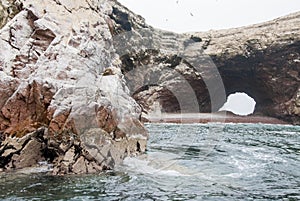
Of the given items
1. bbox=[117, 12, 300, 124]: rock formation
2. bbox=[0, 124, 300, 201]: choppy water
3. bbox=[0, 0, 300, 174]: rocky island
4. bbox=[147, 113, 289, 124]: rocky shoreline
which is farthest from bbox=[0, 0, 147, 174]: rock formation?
bbox=[117, 12, 300, 124]: rock formation

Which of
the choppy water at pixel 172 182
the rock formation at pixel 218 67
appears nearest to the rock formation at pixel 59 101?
the choppy water at pixel 172 182

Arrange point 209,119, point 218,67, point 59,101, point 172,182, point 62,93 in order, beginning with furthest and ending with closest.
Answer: point 218,67, point 209,119, point 62,93, point 59,101, point 172,182

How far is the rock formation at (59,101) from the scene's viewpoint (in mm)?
11180

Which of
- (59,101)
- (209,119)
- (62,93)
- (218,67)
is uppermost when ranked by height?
(218,67)

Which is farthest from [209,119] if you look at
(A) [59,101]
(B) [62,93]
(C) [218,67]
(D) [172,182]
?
(D) [172,182]

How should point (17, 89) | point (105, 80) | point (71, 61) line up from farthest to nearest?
point (105, 80) < point (71, 61) < point (17, 89)

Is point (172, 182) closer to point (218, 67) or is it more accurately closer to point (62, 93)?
point (62, 93)

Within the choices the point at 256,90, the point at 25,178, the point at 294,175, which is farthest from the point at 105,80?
the point at 256,90

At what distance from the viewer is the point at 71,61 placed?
13641 mm

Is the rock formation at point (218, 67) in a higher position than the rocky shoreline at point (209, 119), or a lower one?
higher

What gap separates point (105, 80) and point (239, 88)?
50.9 m

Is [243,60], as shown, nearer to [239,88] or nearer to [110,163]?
[239,88]

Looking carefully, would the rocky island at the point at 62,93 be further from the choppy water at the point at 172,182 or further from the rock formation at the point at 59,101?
the choppy water at the point at 172,182

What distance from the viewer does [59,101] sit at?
462 inches
